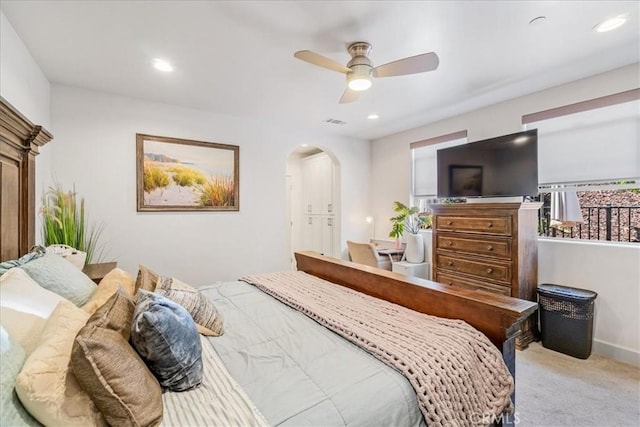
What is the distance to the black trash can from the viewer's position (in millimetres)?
2623

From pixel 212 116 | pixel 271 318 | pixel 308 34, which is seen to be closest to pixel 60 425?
pixel 271 318

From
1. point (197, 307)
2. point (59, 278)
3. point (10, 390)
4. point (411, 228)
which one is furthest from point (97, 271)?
point (411, 228)

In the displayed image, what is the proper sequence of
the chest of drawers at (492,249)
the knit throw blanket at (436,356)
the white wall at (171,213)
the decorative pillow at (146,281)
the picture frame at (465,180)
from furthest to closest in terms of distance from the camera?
the picture frame at (465,180) → the white wall at (171,213) → the chest of drawers at (492,249) → the decorative pillow at (146,281) → the knit throw blanket at (436,356)

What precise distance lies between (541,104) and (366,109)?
73.8 inches

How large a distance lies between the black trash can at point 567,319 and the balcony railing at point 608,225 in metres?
0.57

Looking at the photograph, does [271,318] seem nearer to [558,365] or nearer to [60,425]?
[60,425]

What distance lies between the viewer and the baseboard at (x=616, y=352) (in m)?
2.54

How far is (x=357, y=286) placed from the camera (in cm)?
222

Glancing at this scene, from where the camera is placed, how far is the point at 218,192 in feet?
12.7

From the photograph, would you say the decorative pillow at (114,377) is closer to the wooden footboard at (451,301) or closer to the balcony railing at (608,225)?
the wooden footboard at (451,301)

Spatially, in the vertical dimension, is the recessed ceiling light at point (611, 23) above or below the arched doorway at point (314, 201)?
above

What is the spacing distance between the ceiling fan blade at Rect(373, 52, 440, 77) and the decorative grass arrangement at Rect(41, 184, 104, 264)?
300cm

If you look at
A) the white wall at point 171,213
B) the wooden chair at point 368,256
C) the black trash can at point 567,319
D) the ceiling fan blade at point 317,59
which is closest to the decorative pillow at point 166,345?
the ceiling fan blade at point 317,59

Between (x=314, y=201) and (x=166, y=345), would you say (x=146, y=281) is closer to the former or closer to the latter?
(x=166, y=345)
